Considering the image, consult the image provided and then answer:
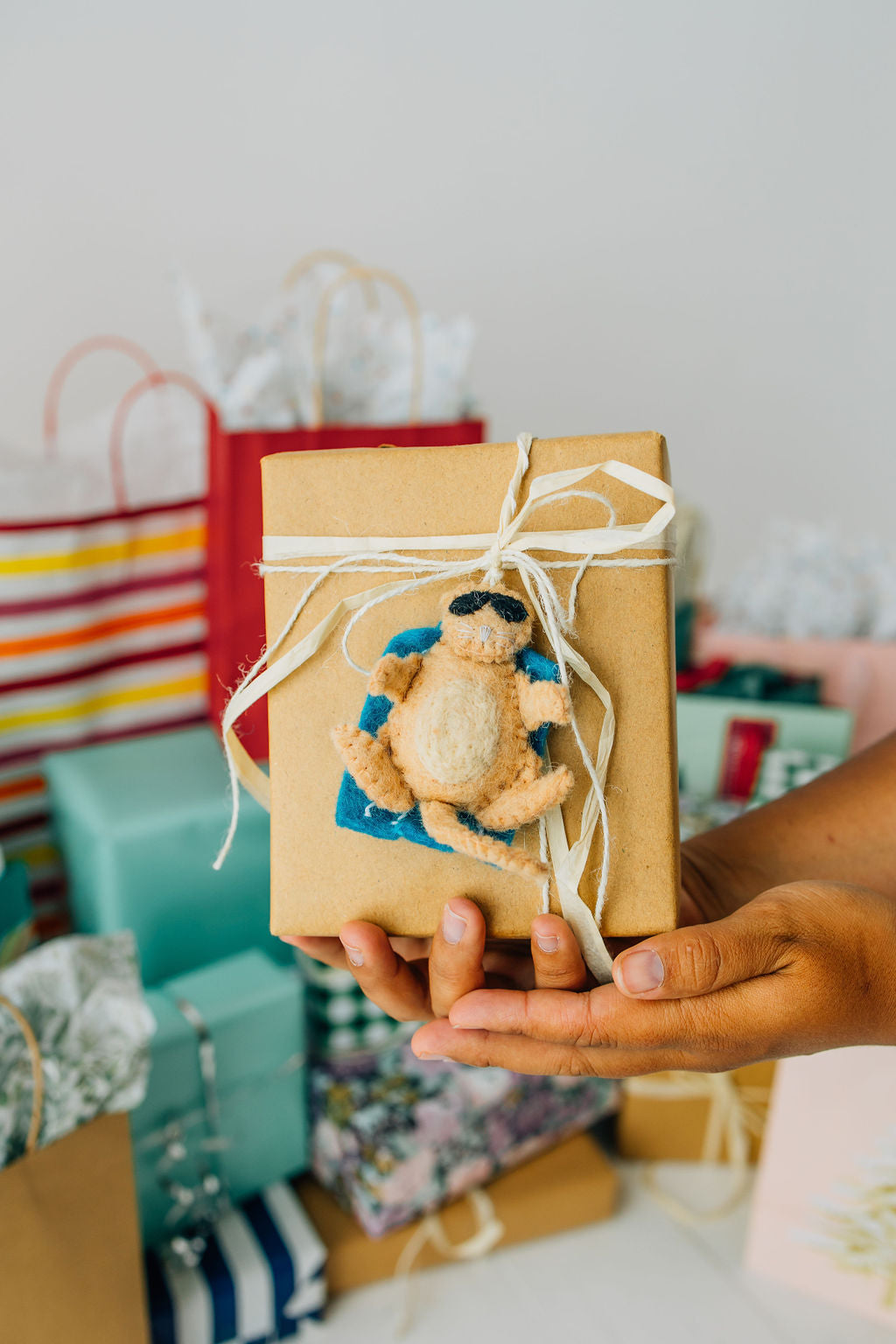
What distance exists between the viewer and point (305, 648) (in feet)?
1.94

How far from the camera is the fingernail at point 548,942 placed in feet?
1.89

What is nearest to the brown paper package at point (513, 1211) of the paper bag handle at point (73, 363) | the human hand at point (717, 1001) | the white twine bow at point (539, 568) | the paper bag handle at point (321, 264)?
the human hand at point (717, 1001)

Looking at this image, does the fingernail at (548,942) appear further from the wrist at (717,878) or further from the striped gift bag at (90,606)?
the striped gift bag at (90,606)

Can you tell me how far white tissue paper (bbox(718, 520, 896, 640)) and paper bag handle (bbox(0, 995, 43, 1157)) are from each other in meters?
1.16

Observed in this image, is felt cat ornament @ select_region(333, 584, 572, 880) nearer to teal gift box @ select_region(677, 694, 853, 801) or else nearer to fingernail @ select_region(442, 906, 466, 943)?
fingernail @ select_region(442, 906, 466, 943)

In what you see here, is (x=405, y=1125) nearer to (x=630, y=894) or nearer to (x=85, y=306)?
(x=630, y=894)

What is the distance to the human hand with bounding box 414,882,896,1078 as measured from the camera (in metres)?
0.58

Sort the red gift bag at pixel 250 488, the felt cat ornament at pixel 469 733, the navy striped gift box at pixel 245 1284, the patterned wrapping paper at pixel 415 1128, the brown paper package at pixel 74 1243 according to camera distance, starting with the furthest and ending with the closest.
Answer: the red gift bag at pixel 250 488
the patterned wrapping paper at pixel 415 1128
the navy striped gift box at pixel 245 1284
the brown paper package at pixel 74 1243
the felt cat ornament at pixel 469 733

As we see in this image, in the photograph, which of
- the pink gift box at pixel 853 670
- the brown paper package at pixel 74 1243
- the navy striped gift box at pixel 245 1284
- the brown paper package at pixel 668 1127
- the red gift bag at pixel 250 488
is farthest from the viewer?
the pink gift box at pixel 853 670

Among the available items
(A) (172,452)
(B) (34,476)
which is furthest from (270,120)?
(B) (34,476)

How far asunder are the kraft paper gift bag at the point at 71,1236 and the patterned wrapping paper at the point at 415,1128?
280mm

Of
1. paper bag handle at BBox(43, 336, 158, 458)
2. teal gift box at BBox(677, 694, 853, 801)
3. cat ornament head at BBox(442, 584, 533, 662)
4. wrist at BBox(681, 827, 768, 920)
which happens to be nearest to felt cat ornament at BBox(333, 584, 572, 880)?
cat ornament head at BBox(442, 584, 533, 662)

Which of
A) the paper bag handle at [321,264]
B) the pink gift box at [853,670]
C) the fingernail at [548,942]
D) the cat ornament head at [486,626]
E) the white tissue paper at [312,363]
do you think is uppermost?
the paper bag handle at [321,264]

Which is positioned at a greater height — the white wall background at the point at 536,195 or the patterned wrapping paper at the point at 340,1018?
the white wall background at the point at 536,195
